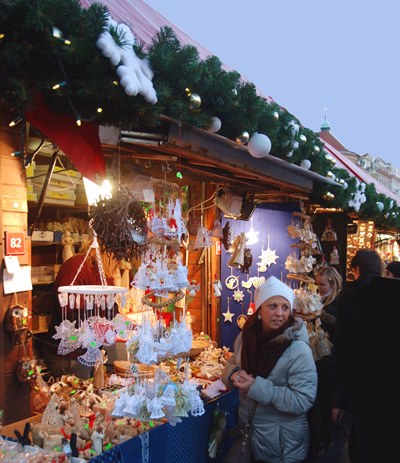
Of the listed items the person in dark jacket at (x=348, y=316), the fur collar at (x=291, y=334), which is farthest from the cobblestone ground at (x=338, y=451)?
the fur collar at (x=291, y=334)

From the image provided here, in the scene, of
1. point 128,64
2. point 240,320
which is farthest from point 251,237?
point 128,64

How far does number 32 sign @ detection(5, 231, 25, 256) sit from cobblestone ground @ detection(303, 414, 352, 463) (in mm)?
2966

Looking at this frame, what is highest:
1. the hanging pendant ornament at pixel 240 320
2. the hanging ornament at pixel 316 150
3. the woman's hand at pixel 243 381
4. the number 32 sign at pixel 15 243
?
the hanging ornament at pixel 316 150

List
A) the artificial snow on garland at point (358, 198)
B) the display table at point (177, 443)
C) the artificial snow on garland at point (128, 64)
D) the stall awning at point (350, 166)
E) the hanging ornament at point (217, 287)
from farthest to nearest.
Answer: the stall awning at point (350, 166)
the artificial snow on garland at point (358, 198)
the hanging ornament at point (217, 287)
the display table at point (177, 443)
the artificial snow on garland at point (128, 64)

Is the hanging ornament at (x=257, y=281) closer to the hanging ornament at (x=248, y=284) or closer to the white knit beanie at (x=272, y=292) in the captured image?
the hanging ornament at (x=248, y=284)

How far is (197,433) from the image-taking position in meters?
3.29

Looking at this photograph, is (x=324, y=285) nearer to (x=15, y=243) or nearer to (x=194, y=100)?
(x=194, y=100)

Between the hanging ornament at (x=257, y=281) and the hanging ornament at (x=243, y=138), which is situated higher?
the hanging ornament at (x=243, y=138)

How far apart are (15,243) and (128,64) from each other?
1.47 meters

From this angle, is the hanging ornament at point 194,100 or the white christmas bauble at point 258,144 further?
the white christmas bauble at point 258,144

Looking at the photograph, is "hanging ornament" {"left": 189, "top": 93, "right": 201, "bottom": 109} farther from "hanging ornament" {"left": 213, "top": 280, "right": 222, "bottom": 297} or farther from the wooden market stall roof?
"hanging ornament" {"left": 213, "top": 280, "right": 222, "bottom": 297}

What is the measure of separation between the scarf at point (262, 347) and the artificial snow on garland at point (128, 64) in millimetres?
1740

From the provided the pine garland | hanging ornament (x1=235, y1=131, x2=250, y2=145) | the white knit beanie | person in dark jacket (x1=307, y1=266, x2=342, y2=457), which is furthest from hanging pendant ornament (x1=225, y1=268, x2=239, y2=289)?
the white knit beanie

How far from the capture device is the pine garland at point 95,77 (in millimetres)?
2197
